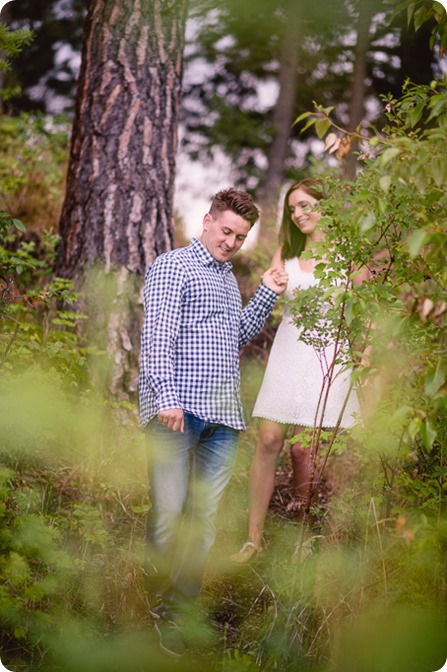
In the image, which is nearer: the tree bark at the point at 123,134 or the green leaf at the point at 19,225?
the green leaf at the point at 19,225

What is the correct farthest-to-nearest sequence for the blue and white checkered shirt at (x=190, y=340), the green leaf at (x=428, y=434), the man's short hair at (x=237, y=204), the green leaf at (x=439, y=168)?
the man's short hair at (x=237, y=204) → the blue and white checkered shirt at (x=190, y=340) → the green leaf at (x=439, y=168) → the green leaf at (x=428, y=434)

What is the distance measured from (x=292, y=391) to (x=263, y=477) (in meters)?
0.53

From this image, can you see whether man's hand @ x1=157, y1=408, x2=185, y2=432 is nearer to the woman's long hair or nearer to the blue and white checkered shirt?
the blue and white checkered shirt

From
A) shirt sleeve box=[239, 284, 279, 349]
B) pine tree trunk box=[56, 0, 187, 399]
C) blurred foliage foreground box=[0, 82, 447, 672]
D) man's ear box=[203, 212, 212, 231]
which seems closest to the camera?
blurred foliage foreground box=[0, 82, 447, 672]

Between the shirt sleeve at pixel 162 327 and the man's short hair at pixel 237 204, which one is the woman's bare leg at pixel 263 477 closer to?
the shirt sleeve at pixel 162 327

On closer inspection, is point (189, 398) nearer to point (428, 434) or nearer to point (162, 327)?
point (162, 327)

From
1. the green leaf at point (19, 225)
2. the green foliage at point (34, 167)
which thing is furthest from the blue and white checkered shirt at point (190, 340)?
the green foliage at point (34, 167)

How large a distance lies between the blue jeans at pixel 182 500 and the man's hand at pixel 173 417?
0.13 metres

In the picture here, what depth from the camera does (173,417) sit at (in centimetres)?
274

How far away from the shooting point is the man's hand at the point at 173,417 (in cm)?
274

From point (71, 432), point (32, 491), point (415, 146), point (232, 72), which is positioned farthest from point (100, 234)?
point (232, 72)

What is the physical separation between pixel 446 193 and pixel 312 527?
79.0 inches

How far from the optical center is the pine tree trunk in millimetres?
4176

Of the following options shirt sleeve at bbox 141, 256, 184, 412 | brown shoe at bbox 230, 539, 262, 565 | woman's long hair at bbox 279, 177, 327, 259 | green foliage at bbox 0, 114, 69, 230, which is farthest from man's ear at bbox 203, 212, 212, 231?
green foliage at bbox 0, 114, 69, 230
